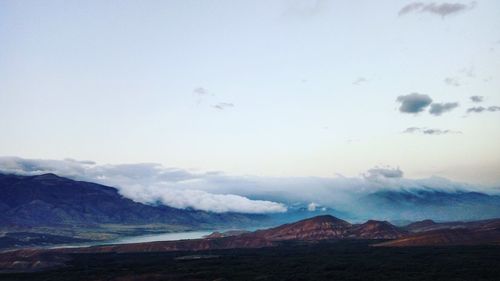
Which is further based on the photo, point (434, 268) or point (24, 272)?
point (24, 272)

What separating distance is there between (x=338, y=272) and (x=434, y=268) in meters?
23.4

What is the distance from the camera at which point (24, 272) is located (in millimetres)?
143750

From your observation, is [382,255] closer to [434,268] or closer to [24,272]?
[434,268]

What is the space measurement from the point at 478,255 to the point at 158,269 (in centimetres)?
9040

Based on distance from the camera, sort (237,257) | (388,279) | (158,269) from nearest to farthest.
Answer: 1. (388,279)
2. (158,269)
3. (237,257)

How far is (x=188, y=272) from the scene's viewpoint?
126 m

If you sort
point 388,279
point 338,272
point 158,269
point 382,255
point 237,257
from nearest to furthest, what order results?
point 388,279 < point 338,272 < point 158,269 < point 382,255 < point 237,257

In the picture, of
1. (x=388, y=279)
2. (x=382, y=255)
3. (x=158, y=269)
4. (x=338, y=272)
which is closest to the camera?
(x=388, y=279)

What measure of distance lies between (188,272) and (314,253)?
2317 inches

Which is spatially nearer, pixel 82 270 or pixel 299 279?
pixel 299 279

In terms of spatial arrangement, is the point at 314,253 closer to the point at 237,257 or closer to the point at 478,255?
the point at 237,257

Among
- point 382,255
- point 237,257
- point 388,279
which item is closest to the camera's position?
point 388,279

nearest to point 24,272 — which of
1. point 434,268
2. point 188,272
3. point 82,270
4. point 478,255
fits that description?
point 82,270

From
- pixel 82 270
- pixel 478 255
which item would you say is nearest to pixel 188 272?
pixel 82 270
